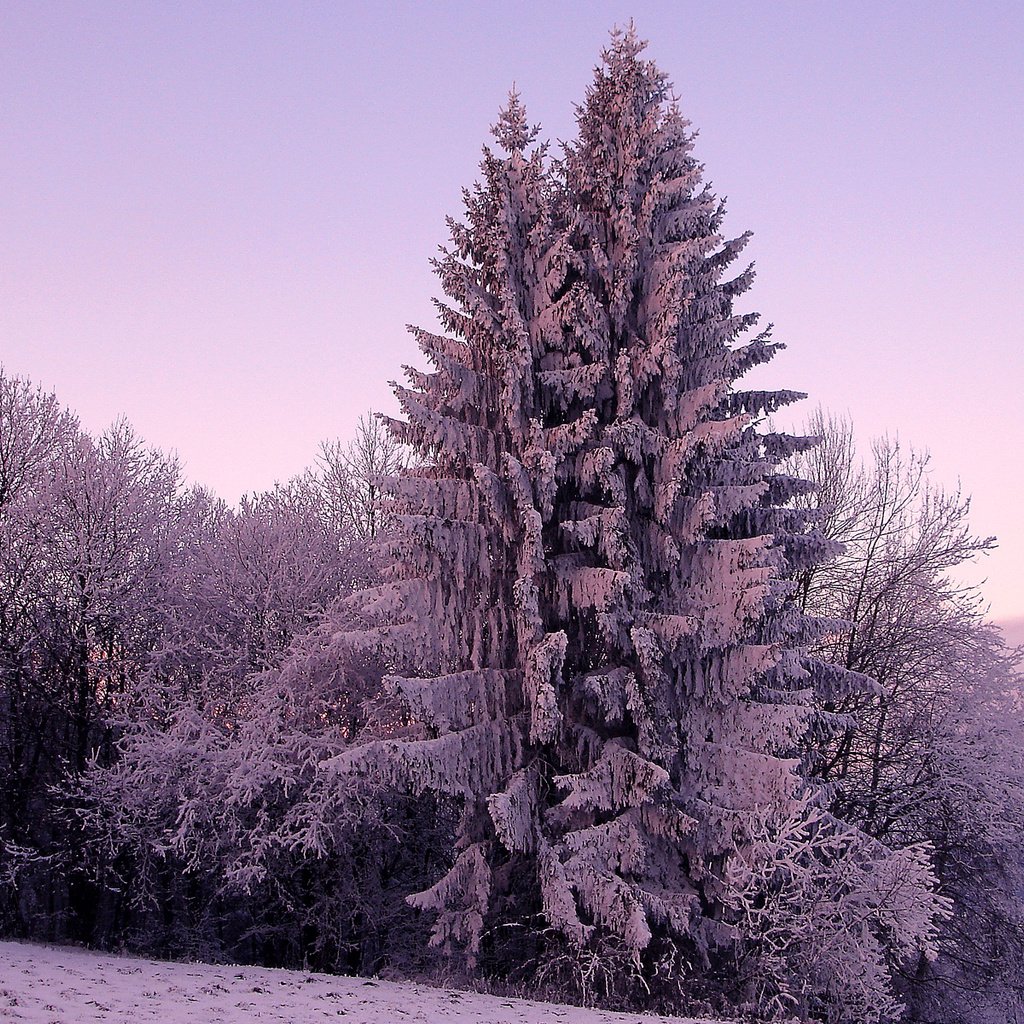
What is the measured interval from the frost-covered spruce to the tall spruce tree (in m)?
0.05

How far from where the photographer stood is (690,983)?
1402 centimetres

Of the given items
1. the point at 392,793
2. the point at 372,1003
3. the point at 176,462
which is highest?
the point at 176,462

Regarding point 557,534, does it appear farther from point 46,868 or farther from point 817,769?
→ point 46,868

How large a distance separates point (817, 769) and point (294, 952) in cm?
1285

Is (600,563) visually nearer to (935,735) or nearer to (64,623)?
(935,735)

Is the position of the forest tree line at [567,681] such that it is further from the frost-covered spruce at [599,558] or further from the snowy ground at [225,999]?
the snowy ground at [225,999]

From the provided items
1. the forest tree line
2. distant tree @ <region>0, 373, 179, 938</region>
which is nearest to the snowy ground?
the forest tree line

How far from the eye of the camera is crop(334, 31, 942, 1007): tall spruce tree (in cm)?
1539

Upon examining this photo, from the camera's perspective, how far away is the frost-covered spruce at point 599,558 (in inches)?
607

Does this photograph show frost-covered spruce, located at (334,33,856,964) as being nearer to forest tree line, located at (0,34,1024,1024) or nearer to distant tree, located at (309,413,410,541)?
forest tree line, located at (0,34,1024,1024)

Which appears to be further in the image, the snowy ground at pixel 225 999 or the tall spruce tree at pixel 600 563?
the tall spruce tree at pixel 600 563

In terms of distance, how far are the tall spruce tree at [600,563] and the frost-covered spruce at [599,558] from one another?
5 centimetres

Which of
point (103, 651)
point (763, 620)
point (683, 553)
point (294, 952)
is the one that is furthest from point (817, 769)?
point (103, 651)

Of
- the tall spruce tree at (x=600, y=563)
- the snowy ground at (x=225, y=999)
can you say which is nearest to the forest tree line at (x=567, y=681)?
the tall spruce tree at (x=600, y=563)
